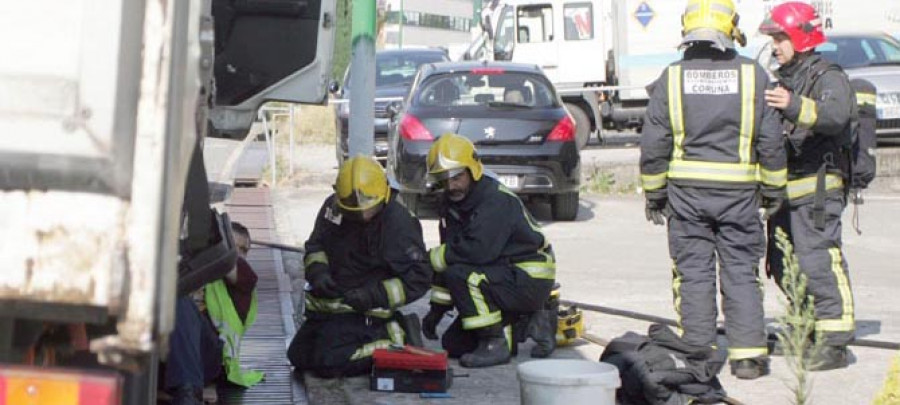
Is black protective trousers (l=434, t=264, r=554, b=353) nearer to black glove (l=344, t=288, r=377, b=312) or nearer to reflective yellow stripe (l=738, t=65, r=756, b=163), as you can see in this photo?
black glove (l=344, t=288, r=377, b=312)

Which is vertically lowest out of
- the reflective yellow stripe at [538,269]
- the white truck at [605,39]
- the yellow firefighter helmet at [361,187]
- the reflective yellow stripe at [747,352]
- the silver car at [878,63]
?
the reflective yellow stripe at [747,352]

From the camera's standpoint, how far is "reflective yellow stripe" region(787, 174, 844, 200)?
7.47m

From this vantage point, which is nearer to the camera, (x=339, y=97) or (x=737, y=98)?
(x=737, y=98)

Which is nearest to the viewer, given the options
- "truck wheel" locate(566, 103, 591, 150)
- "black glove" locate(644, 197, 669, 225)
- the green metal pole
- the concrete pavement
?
the concrete pavement

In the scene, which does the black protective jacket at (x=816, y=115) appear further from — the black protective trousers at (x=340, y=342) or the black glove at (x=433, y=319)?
the black protective trousers at (x=340, y=342)

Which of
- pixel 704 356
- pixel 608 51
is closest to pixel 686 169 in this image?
pixel 704 356

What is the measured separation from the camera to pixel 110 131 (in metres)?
2.54

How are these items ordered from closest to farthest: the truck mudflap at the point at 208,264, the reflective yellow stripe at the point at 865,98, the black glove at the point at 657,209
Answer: the truck mudflap at the point at 208,264 → the black glove at the point at 657,209 → the reflective yellow stripe at the point at 865,98

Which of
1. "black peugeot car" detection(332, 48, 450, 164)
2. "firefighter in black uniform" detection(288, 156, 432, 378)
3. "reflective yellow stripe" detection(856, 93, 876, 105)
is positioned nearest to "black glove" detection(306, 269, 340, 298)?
"firefighter in black uniform" detection(288, 156, 432, 378)

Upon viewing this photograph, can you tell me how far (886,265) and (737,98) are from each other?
5.25m

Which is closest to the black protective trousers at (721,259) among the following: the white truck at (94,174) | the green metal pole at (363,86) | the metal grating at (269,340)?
the metal grating at (269,340)

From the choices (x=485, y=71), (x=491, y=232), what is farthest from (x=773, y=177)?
(x=485, y=71)

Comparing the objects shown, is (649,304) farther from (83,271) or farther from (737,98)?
(83,271)

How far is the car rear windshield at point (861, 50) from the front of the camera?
1905cm
